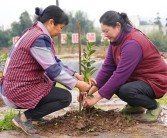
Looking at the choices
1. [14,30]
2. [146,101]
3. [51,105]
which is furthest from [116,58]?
[14,30]

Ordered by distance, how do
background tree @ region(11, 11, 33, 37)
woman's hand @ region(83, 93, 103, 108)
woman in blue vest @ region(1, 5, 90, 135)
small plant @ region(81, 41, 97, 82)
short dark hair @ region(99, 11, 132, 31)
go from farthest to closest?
background tree @ region(11, 11, 33, 37) → small plant @ region(81, 41, 97, 82) → woman's hand @ region(83, 93, 103, 108) → short dark hair @ region(99, 11, 132, 31) → woman in blue vest @ region(1, 5, 90, 135)

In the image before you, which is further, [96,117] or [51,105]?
[96,117]

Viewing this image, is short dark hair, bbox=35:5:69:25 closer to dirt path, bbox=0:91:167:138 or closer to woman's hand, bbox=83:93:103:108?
woman's hand, bbox=83:93:103:108

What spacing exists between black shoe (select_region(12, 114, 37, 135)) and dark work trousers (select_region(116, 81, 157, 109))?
99 cm

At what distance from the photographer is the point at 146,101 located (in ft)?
13.4

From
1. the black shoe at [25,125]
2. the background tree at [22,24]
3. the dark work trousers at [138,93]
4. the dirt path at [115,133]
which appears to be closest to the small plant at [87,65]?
the dark work trousers at [138,93]

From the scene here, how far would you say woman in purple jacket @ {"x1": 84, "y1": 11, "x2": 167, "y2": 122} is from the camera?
3906 mm

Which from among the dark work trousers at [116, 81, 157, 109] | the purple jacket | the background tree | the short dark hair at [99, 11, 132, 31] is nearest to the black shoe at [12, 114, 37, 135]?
the purple jacket

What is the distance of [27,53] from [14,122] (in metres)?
0.72

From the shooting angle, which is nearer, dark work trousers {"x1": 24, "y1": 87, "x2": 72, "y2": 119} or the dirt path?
the dirt path

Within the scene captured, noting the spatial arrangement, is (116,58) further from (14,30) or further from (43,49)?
(14,30)

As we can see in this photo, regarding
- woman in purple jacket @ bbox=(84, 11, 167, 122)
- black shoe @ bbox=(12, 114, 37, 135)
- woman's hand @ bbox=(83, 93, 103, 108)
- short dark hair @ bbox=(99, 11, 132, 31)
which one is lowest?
black shoe @ bbox=(12, 114, 37, 135)

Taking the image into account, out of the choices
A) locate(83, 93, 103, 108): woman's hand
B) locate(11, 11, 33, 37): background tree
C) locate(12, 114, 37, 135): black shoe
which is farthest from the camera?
locate(11, 11, 33, 37): background tree

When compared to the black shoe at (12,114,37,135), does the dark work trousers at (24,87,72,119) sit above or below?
above
